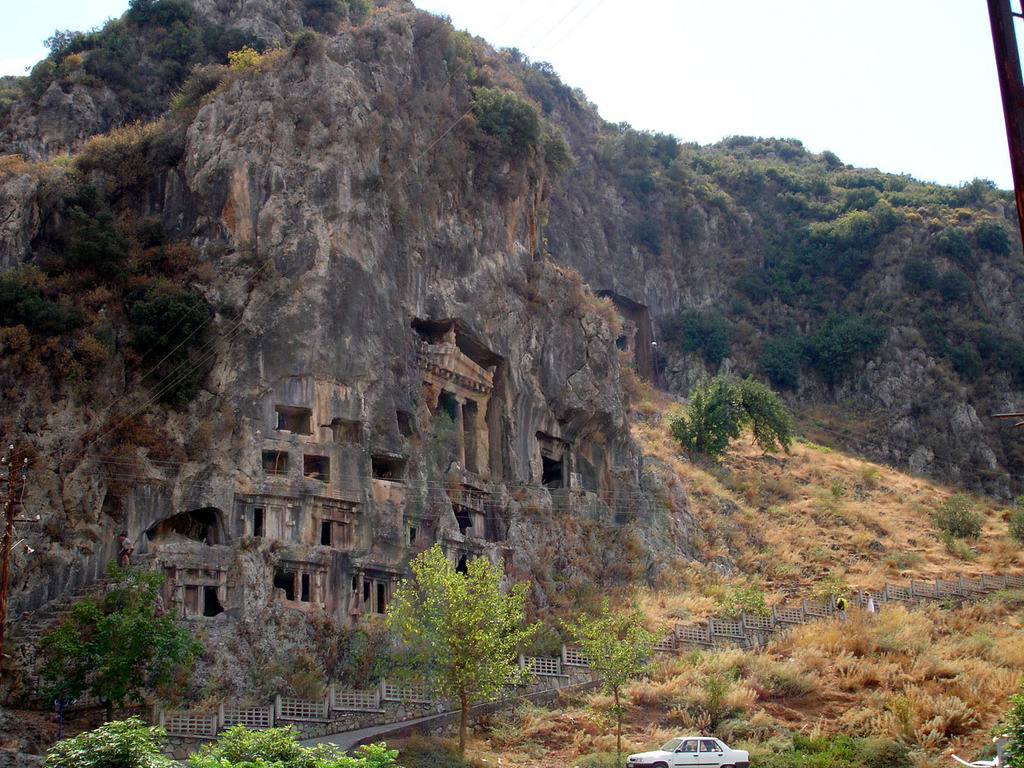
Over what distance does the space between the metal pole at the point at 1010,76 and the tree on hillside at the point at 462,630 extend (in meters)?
21.0

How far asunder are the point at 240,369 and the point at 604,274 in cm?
5523

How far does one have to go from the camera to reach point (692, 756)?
85.3ft

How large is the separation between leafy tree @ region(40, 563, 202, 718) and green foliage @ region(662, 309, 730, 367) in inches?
2514

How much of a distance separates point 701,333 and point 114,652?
6675 centimetres

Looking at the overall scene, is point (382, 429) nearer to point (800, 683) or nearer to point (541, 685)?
point (541, 685)

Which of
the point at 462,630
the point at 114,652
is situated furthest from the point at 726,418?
the point at 114,652

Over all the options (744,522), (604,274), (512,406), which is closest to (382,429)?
(512,406)

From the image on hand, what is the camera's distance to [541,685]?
3534 cm

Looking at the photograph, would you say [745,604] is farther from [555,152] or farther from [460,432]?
[555,152]

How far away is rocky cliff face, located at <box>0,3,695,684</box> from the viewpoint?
35.2 meters

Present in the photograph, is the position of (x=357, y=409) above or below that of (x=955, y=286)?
below

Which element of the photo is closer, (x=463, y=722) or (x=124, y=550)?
(x=463, y=722)

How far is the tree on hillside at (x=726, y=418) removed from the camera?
66375 mm

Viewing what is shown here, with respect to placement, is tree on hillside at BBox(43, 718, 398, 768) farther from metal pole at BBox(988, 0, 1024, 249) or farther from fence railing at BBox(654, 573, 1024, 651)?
fence railing at BBox(654, 573, 1024, 651)
